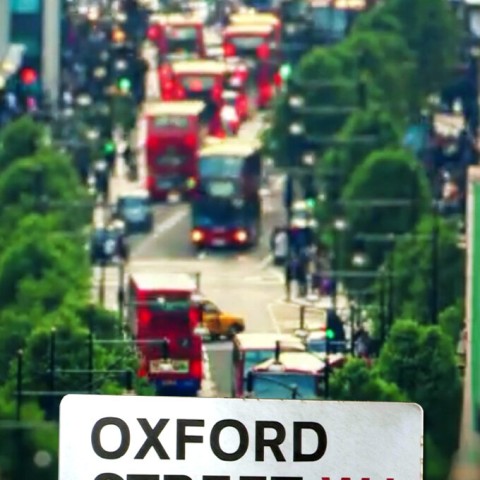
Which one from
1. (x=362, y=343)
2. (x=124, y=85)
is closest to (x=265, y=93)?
(x=124, y=85)

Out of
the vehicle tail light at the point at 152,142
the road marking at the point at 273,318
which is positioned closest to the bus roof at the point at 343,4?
the vehicle tail light at the point at 152,142

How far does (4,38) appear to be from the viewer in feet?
171

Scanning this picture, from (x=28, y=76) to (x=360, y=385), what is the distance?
96.8ft

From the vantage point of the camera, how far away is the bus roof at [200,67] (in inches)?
2292

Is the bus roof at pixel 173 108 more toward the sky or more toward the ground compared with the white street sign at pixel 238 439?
more toward the ground

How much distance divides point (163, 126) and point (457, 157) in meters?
4.82

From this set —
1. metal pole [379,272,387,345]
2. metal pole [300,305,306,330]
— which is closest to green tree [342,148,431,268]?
metal pole [379,272,387,345]

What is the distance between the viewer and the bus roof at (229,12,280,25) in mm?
62344

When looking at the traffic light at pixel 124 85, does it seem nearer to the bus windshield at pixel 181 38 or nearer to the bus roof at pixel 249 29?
the bus windshield at pixel 181 38

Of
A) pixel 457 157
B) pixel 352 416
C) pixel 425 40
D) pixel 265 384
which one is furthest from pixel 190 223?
pixel 352 416

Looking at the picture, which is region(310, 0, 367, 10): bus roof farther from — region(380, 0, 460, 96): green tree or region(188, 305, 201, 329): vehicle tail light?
region(188, 305, 201, 329): vehicle tail light

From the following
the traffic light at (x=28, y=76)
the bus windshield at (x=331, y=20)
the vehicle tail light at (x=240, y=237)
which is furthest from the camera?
the bus windshield at (x=331, y=20)

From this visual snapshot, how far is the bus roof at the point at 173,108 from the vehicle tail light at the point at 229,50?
18.9ft

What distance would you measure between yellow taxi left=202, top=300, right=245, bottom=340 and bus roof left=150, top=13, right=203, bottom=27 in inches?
1017
